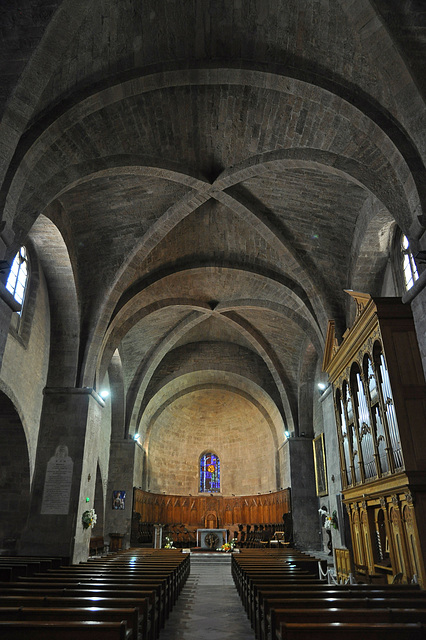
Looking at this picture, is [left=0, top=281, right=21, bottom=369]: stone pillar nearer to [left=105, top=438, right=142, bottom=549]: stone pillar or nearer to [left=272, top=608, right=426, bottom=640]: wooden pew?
[left=272, top=608, right=426, bottom=640]: wooden pew

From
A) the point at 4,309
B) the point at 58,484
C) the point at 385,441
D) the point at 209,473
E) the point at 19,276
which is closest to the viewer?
the point at 4,309

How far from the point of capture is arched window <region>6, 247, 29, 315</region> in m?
13.3

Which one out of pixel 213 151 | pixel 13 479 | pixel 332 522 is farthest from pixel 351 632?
pixel 13 479

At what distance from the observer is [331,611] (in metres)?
4.32

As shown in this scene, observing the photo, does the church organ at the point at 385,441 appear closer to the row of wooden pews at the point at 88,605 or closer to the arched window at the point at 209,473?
the row of wooden pews at the point at 88,605

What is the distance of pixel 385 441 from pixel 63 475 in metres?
10.2

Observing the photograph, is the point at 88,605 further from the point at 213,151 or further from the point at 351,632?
the point at 213,151

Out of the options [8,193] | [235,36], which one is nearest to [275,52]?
[235,36]

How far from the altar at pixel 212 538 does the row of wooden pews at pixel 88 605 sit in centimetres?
1572

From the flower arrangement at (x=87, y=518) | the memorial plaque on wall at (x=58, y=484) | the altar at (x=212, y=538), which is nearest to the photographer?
the memorial plaque on wall at (x=58, y=484)

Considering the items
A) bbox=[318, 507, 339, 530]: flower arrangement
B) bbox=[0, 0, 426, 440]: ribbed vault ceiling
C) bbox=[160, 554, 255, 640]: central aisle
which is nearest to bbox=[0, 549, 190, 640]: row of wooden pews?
bbox=[160, 554, 255, 640]: central aisle

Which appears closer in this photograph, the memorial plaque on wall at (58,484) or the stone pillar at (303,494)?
the memorial plaque on wall at (58,484)

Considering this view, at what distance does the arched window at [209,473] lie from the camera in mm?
29703

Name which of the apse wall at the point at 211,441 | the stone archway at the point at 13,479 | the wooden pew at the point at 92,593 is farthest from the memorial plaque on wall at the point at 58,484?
the apse wall at the point at 211,441
